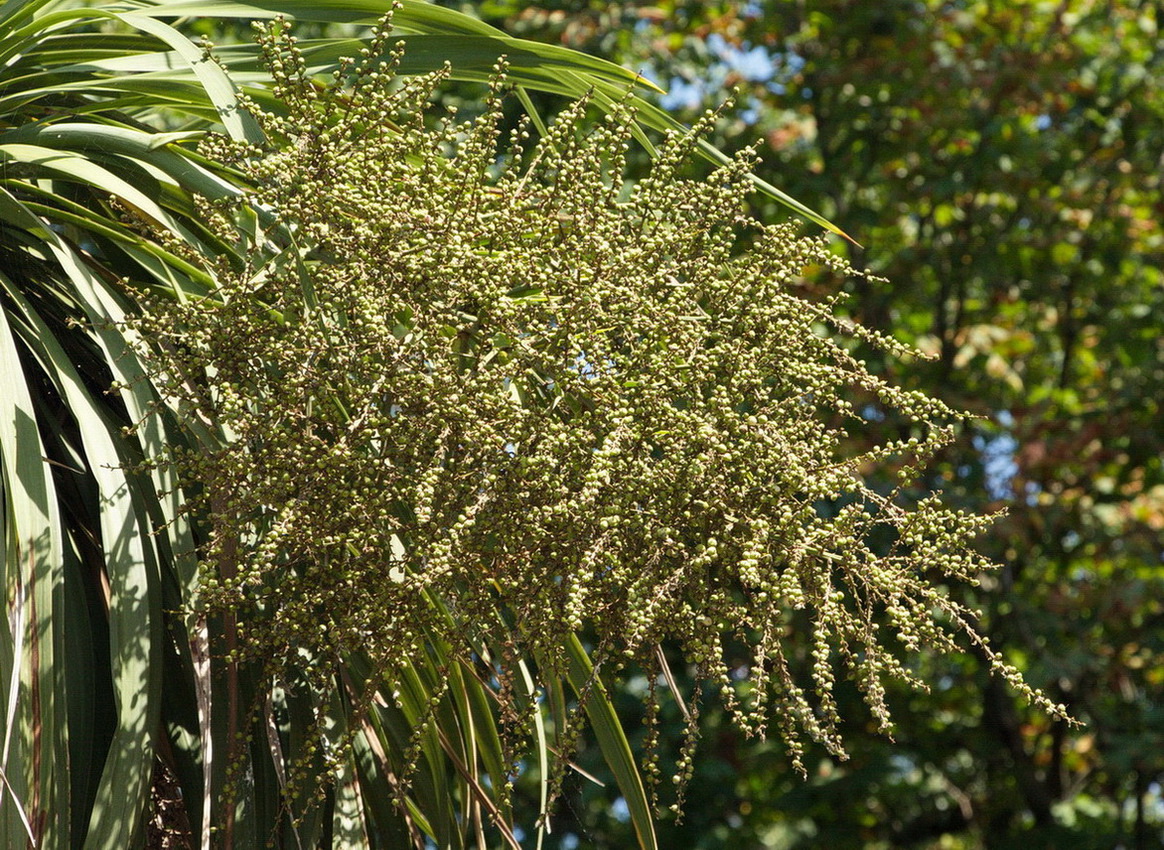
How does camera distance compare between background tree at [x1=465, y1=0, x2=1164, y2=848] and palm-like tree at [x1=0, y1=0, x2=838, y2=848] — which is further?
background tree at [x1=465, y1=0, x2=1164, y2=848]

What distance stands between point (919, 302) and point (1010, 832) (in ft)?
6.39

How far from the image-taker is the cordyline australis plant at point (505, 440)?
1190 mm

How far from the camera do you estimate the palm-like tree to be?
127 cm

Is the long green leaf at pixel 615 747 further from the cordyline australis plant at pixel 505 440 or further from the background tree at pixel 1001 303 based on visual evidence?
the background tree at pixel 1001 303

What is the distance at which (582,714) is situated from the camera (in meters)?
1.26

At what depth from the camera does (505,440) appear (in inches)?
47.8

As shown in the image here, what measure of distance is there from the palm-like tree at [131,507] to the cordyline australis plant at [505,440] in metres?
0.10

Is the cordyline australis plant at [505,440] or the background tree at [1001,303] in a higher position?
the background tree at [1001,303]

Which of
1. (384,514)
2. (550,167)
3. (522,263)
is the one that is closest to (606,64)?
(550,167)

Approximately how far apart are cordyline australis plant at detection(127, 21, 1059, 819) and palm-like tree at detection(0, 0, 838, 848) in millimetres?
102

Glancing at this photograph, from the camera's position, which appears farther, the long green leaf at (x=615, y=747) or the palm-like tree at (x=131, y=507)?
the long green leaf at (x=615, y=747)

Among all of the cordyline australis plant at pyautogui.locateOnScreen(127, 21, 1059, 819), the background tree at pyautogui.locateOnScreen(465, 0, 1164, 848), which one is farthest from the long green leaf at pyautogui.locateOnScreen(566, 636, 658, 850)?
the background tree at pyautogui.locateOnScreen(465, 0, 1164, 848)

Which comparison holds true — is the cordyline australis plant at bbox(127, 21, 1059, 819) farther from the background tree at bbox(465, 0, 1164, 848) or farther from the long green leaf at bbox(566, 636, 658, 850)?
the background tree at bbox(465, 0, 1164, 848)

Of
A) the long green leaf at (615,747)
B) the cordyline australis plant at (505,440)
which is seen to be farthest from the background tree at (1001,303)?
the cordyline australis plant at (505,440)
